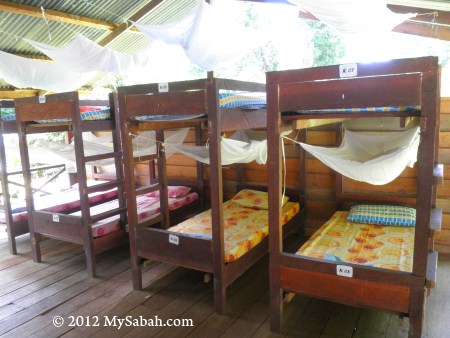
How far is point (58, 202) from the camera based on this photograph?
400 cm

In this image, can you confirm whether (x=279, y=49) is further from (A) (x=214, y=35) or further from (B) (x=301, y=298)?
(B) (x=301, y=298)

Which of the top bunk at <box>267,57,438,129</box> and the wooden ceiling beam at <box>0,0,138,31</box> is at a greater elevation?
the wooden ceiling beam at <box>0,0,138,31</box>

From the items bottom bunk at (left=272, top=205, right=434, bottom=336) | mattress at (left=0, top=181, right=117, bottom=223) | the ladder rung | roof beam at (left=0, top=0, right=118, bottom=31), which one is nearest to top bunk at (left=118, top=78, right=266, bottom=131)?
the ladder rung

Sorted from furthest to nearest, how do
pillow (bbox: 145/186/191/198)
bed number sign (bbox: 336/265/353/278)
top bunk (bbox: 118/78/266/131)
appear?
pillow (bbox: 145/186/191/198) → top bunk (bbox: 118/78/266/131) → bed number sign (bbox: 336/265/353/278)

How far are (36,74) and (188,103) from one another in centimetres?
286

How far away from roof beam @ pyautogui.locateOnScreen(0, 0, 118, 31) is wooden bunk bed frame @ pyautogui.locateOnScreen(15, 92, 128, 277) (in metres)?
1.49

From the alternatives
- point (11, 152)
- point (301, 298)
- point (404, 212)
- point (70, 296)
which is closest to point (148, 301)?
point (70, 296)

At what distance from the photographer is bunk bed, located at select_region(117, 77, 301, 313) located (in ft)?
7.18

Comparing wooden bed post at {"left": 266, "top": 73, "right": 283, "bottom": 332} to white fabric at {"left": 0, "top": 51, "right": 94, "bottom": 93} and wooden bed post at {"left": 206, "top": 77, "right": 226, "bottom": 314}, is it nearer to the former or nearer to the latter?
wooden bed post at {"left": 206, "top": 77, "right": 226, "bottom": 314}

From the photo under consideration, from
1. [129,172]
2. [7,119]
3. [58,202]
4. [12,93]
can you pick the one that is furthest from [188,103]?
[12,93]

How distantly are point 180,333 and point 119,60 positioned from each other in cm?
343

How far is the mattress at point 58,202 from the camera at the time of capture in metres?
3.70

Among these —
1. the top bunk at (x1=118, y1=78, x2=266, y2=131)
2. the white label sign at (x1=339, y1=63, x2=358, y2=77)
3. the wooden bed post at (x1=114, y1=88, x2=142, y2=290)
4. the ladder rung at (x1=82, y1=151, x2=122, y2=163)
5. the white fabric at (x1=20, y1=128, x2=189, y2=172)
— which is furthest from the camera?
the white fabric at (x1=20, y1=128, x2=189, y2=172)

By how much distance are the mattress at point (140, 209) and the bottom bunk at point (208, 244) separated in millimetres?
499
